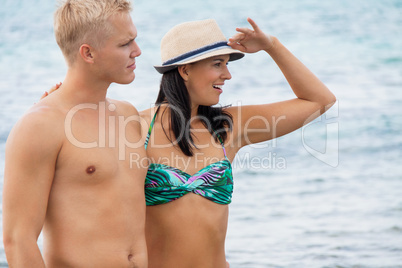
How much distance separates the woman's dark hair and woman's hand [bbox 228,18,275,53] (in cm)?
37

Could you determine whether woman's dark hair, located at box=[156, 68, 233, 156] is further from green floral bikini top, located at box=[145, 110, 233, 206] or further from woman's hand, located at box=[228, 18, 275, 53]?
woman's hand, located at box=[228, 18, 275, 53]

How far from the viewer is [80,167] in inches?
111

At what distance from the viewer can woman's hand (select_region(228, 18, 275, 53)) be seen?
3.63 meters

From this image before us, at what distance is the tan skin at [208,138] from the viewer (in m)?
3.48

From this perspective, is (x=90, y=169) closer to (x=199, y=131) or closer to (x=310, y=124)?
(x=199, y=131)

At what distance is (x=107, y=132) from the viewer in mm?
3043

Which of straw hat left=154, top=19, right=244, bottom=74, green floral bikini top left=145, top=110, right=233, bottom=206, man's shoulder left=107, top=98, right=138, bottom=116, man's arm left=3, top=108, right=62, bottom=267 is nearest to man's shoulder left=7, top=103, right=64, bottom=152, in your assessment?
man's arm left=3, top=108, right=62, bottom=267

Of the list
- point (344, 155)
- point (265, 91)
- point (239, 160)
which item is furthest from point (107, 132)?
point (265, 91)

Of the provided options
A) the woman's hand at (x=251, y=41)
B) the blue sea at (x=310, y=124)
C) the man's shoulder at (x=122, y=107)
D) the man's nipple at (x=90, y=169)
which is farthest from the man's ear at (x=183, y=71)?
the blue sea at (x=310, y=124)

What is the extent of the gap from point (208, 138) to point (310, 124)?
7677 millimetres

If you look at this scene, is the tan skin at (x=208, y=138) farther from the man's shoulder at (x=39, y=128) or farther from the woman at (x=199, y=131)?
the man's shoulder at (x=39, y=128)

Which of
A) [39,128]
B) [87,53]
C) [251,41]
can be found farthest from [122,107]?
[251,41]

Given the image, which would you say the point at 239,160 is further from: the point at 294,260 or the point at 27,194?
the point at 27,194

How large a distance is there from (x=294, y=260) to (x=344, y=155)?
376cm
